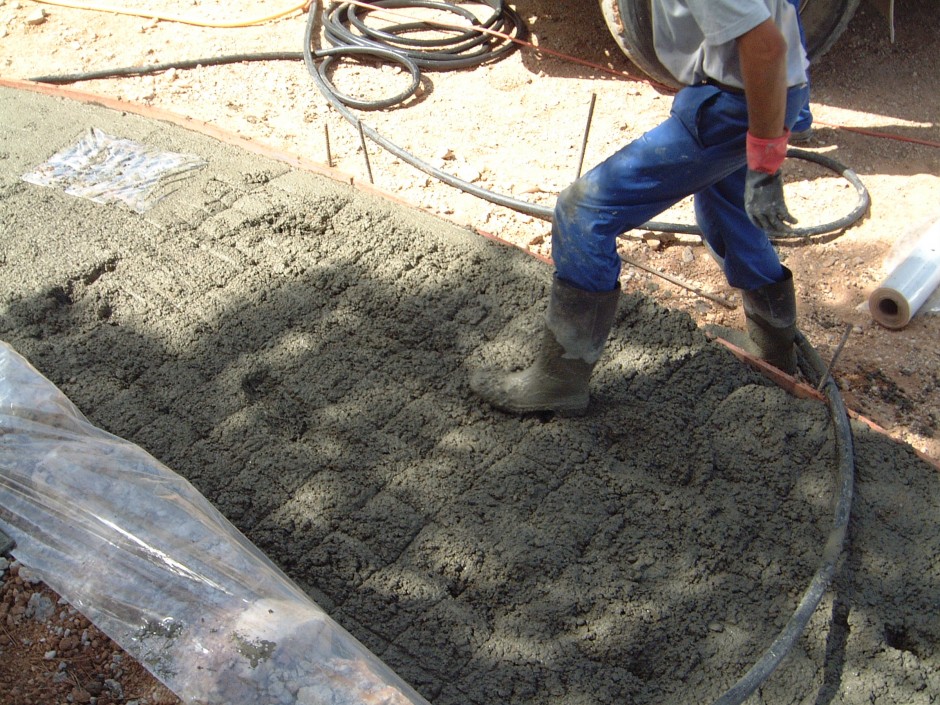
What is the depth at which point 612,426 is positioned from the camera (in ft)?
9.71

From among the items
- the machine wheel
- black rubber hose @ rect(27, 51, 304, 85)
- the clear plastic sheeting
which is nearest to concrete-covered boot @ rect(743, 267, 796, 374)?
the machine wheel

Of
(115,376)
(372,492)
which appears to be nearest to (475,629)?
(372,492)

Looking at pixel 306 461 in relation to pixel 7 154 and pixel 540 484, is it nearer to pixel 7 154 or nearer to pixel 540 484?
pixel 540 484

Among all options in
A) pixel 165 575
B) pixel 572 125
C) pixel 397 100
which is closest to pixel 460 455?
pixel 165 575

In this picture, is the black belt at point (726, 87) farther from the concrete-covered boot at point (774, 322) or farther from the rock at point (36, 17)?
the rock at point (36, 17)

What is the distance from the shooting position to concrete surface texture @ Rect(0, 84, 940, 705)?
2.37 metres

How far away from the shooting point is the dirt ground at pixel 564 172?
2342 millimetres

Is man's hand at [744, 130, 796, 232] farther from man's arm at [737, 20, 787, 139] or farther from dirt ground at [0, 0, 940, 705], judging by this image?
dirt ground at [0, 0, 940, 705]

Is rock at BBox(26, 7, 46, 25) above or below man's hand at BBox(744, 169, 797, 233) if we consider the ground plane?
above

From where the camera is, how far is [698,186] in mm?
2680

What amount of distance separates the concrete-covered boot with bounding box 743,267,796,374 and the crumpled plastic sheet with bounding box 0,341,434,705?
6.01 feet

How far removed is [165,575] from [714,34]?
1.92 meters

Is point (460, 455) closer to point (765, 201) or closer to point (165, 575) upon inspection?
point (165, 575)

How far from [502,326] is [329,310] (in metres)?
0.66
